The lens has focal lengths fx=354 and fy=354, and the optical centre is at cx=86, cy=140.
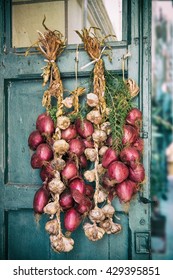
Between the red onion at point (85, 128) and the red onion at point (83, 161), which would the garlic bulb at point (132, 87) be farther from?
the red onion at point (83, 161)

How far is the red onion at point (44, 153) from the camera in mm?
1940

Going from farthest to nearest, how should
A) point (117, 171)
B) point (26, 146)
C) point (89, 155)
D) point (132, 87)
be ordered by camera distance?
point (26, 146), point (132, 87), point (89, 155), point (117, 171)

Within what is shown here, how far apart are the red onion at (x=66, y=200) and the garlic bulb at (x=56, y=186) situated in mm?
54

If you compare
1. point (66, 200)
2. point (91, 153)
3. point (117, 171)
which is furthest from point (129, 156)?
point (66, 200)

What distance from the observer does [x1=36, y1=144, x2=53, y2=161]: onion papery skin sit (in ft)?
6.37

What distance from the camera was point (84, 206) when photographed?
1.87m

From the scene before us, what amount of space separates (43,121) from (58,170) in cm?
29

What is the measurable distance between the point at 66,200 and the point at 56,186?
111 millimetres

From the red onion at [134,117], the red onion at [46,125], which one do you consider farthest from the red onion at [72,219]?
the red onion at [134,117]

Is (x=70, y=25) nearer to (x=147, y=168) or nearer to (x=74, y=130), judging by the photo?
(x=74, y=130)

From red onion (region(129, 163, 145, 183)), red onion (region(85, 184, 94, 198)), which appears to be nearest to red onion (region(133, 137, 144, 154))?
red onion (region(129, 163, 145, 183))

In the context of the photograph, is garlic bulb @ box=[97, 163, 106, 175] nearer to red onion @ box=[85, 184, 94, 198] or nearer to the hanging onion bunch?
the hanging onion bunch

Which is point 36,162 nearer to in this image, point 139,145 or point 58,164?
point 58,164

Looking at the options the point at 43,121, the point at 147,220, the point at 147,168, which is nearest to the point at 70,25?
the point at 43,121
